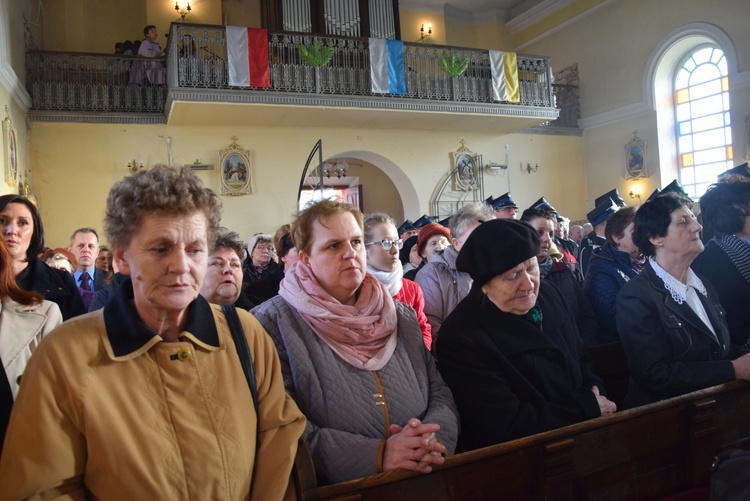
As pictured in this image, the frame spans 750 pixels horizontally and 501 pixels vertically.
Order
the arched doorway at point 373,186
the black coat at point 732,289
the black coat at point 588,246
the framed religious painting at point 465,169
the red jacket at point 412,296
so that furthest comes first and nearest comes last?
the arched doorway at point 373,186
the framed religious painting at point 465,169
the black coat at point 588,246
the red jacket at point 412,296
the black coat at point 732,289

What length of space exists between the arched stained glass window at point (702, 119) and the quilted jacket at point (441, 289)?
11.6m

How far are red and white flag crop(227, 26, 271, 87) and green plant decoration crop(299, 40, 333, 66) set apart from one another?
31.7 inches

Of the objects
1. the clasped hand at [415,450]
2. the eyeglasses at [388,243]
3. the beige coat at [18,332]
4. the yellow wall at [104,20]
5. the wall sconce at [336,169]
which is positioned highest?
the yellow wall at [104,20]

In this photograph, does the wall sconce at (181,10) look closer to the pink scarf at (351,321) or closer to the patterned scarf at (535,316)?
the pink scarf at (351,321)

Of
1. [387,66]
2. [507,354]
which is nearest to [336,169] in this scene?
[387,66]

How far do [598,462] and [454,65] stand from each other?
11.4 meters

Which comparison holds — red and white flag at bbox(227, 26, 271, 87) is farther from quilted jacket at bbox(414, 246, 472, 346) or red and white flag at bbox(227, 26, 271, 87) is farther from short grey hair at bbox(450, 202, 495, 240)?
quilted jacket at bbox(414, 246, 472, 346)

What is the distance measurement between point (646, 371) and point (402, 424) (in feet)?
4.50

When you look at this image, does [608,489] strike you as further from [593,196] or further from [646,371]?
[593,196]

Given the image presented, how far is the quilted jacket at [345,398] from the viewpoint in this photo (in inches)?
81.0

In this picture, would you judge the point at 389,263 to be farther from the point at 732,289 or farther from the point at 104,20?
the point at 104,20

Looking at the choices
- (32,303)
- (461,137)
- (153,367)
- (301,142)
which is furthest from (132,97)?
(153,367)

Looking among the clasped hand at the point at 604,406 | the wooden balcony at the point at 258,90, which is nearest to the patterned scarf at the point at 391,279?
the clasped hand at the point at 604,406

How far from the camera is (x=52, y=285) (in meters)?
2.96
